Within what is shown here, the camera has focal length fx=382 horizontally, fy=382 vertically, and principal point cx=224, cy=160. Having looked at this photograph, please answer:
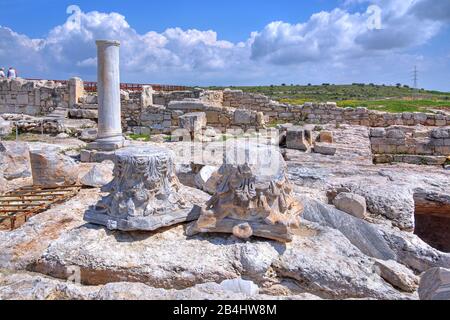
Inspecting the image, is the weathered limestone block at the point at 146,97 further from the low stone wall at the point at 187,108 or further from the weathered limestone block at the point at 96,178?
the weathered limestone block at the point at 96,178

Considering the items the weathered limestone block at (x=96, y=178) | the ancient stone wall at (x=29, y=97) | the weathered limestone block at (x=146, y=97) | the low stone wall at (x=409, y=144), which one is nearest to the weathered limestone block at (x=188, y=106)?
the weathered limestone block at (x=146, y=97)

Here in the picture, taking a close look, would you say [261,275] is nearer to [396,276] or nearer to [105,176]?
[396,276]

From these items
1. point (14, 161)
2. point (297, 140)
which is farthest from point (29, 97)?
point (297, 140)

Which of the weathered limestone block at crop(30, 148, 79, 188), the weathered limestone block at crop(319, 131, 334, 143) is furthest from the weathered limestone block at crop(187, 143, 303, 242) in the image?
the weathered limestone block at crop(319, 131, 334, 143)

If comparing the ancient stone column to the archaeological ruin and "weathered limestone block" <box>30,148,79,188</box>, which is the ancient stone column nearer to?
the archaeological ruin

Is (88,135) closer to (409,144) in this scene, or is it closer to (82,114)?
(82,114)

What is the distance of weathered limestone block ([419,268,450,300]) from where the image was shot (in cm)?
289

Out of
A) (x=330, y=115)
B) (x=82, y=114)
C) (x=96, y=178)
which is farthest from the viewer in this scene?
(x=330, y=115)

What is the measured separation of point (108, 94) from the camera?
32.3 ft

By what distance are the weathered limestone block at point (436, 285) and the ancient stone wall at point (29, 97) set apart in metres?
18.5

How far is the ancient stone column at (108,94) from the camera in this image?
9.70 m

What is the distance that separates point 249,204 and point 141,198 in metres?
1.30

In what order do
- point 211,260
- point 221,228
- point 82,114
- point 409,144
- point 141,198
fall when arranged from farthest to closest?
point 82,114 < point 409,144 < point 141,198 < point 221,228 < point 211,260

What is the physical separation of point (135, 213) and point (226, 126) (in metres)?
11.2
